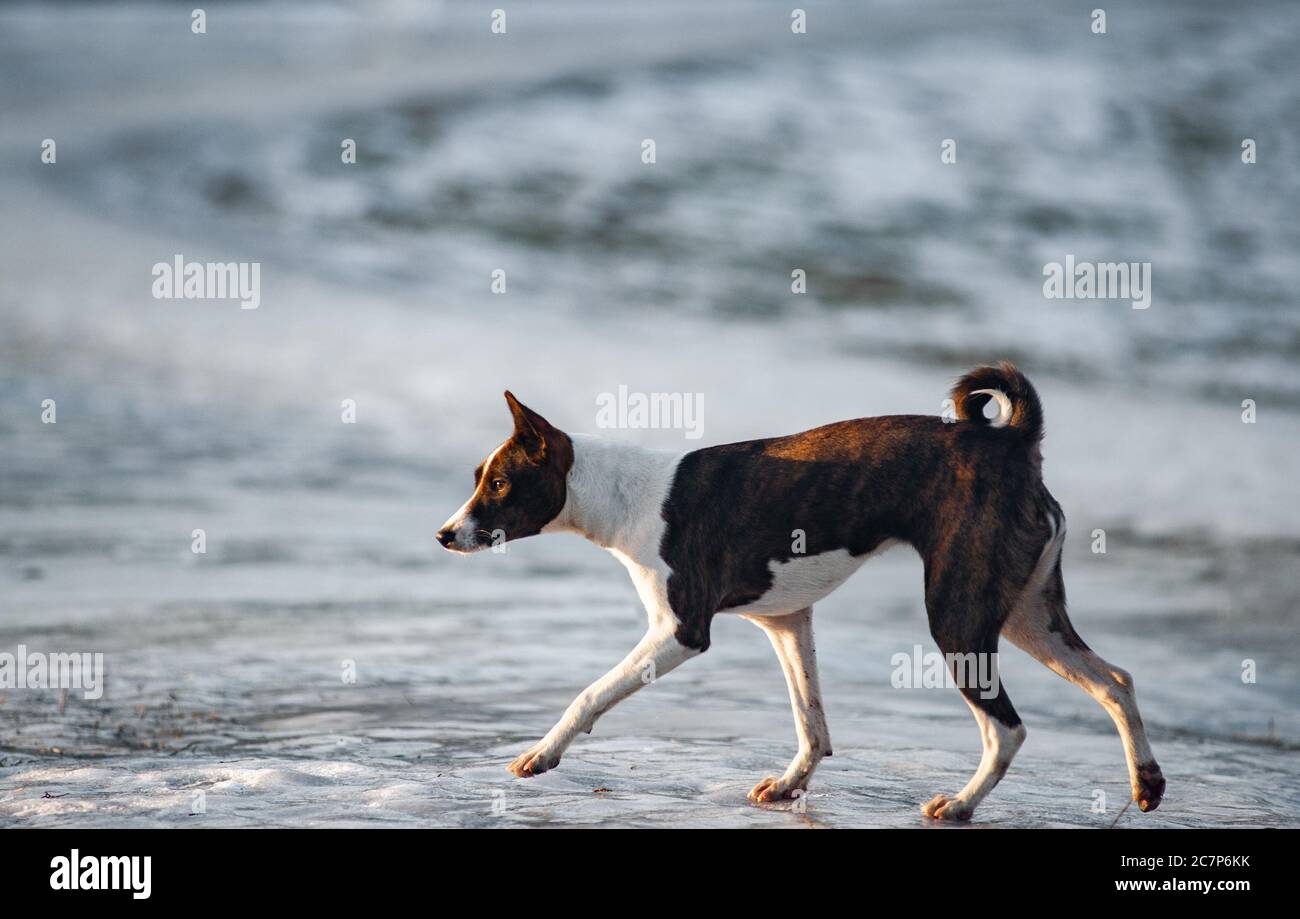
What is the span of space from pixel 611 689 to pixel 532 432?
46.3 inches

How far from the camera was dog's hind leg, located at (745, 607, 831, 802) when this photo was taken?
23.8 feet

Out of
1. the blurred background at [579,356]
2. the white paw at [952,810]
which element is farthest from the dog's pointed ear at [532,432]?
the white paw at [952,810]

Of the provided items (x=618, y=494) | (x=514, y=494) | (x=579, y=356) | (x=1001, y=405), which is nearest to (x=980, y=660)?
(x=1001, y=405)

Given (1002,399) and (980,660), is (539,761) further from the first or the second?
(1002,399)

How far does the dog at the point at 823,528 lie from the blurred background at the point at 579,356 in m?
0.50

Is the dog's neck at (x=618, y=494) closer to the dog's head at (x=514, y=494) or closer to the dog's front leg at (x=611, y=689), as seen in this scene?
the dog's head at (x=514, y=494)

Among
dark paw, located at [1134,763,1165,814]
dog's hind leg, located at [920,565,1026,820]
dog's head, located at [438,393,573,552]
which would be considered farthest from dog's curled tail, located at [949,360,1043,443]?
dog's head, located at [438,393,573,552]

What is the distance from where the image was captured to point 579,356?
2300 centimetres

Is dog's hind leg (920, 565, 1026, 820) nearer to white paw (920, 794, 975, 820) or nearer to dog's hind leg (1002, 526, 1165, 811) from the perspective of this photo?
white paw (920, 794, 975, 820)

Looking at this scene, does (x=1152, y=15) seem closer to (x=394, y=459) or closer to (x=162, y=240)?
(x=162, y=240)

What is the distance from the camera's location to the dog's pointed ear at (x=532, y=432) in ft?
23.1

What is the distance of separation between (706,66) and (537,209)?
10466 millimetres
